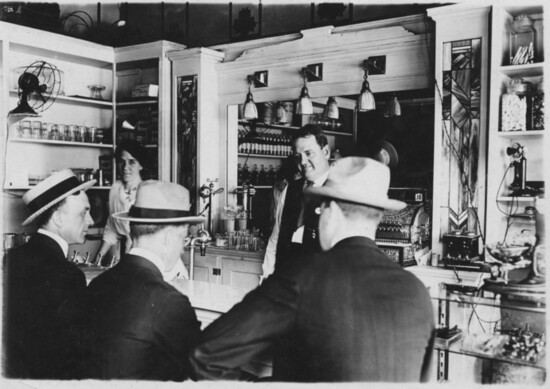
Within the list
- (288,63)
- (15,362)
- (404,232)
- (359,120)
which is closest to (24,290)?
(15,362)

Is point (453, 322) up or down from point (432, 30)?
down

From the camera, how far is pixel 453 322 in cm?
250

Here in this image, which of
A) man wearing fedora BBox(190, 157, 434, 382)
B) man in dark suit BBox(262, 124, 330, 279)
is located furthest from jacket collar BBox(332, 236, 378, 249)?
man in dark suit BBox(262, 124, 330, 279)

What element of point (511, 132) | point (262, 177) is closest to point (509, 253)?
point (511, 132)

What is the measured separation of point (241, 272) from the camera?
5273mm

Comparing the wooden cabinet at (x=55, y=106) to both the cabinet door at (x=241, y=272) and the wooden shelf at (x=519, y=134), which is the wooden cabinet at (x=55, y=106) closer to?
the cabinet door at (x=241, y=272)

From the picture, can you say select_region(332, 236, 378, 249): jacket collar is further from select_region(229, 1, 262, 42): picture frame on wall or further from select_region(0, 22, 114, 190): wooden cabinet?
select_region(229, 1, 262, 42): picture frame on wall

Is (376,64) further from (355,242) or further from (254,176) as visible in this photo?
(355,242)

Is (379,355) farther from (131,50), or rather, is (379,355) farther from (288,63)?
(131,50)

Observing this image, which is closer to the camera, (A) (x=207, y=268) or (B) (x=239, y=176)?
(A) (x=207, y=268)

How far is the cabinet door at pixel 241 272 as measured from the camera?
17.0ft

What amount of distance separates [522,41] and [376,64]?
124cm

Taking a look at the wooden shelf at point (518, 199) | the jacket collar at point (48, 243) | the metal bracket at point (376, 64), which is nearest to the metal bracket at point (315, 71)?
the metal bracket at point (376, 64)

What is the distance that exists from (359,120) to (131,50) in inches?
135
